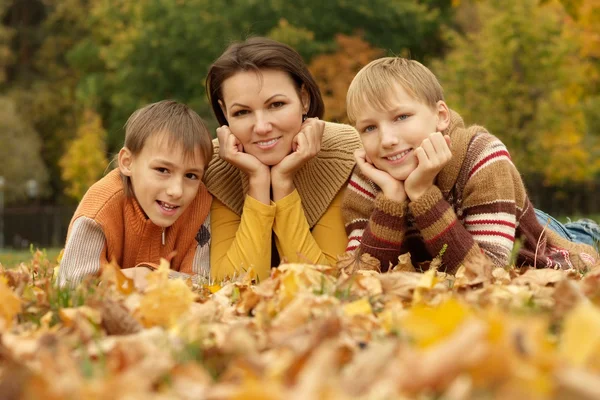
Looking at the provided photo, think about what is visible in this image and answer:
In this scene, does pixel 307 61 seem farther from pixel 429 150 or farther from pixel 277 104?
pixel 429 150

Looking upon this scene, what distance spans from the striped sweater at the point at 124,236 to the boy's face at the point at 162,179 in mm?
93

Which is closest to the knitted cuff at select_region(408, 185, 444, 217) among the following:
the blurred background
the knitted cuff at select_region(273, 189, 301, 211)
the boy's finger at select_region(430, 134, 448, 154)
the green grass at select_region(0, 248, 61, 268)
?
the boy's finger at select_region(430, 134, 448, 154)

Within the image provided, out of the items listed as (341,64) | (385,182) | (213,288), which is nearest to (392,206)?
(385,182)

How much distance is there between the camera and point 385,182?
12.7 ft

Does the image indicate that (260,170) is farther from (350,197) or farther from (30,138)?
(30,138)

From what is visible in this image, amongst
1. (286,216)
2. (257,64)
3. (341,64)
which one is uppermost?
(257,64)

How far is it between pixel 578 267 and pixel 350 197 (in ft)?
4.14

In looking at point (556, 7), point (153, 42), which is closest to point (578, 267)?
point (556, 7)

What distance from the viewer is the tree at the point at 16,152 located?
3222cm

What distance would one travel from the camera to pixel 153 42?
87.0 ft

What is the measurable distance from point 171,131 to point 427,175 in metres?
1.32

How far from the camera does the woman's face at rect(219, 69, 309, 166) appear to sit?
4.18 meters

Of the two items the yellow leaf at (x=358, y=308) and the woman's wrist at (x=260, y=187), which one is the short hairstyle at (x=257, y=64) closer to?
the woman's wrist at (x=260, y=187)

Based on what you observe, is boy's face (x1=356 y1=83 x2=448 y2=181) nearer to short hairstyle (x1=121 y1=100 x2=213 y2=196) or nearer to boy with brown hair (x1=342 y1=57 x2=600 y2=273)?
boy with brown hair (x1=342 y1=57 x2=600 y2=273)
